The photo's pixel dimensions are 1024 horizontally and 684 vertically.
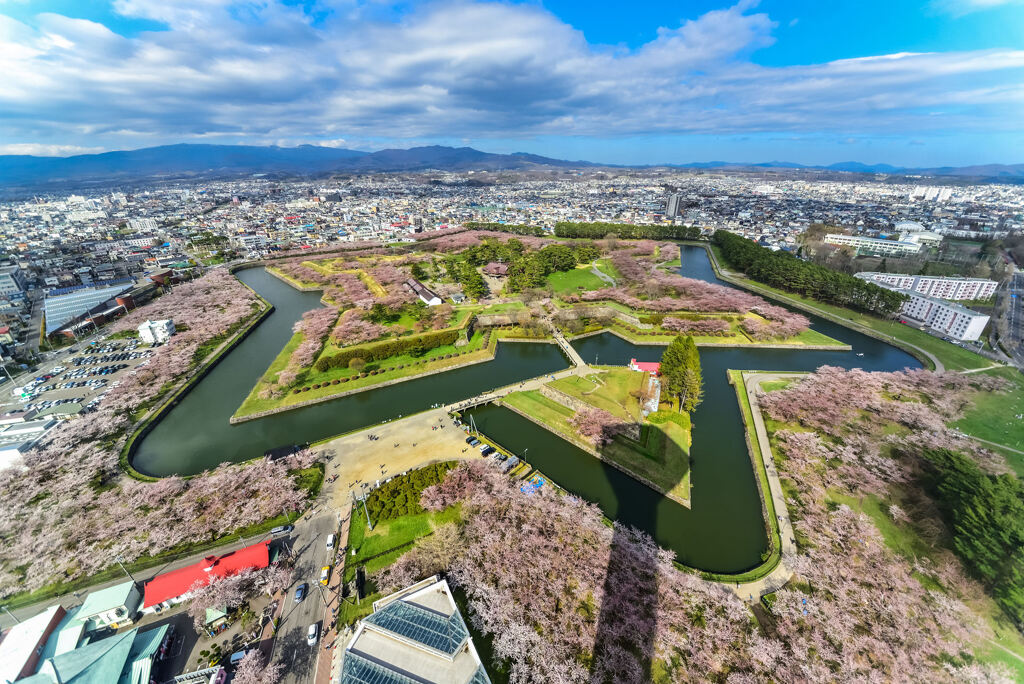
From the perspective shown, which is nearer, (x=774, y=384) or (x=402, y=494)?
(x=402, y=494)

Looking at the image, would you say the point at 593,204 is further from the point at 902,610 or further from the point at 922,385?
the point at 902,610

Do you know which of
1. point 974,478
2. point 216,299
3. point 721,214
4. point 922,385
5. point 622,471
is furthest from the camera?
point 721,214

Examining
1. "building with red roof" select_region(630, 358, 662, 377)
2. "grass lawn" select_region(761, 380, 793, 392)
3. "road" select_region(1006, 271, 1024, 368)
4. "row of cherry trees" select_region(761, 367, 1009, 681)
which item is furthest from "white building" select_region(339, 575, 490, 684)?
"road" select_region(1006, 271, 1024, 368)

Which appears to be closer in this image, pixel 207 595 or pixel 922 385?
pixel 207 595

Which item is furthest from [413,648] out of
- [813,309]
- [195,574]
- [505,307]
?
[813,309]

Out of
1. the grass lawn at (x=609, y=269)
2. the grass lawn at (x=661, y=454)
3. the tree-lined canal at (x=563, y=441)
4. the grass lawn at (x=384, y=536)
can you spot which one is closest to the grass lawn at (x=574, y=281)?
the grass lawn at (x=609, y=269)

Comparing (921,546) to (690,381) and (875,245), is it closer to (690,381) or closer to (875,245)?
(690,381)

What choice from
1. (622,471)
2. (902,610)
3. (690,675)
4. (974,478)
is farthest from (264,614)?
(974,478)
